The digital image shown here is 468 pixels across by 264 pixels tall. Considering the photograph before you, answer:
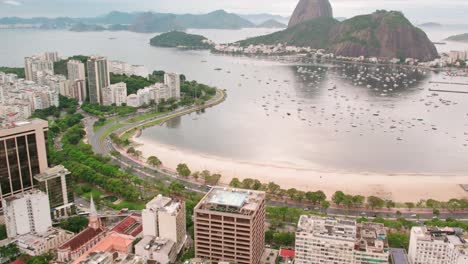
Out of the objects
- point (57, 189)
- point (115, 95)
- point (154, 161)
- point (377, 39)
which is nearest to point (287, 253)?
point (57, 189)

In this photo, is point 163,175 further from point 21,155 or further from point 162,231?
point 162,231

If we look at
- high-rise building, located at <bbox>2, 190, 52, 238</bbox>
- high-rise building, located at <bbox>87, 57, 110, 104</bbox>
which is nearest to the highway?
high-rise building, located at <bbox>87, 57, 110, 104</bbox>

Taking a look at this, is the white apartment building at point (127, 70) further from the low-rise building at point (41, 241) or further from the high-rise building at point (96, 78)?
the low-rise building at point (41, 241)

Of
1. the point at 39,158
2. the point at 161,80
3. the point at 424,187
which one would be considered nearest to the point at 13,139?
the point at 39,158

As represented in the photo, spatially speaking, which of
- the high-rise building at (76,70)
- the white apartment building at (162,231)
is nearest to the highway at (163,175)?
the white apartment building at (162,231)

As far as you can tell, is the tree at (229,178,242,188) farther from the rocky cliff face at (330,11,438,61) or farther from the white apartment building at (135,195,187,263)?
the rocky cliff face at (330,11,438,61)
